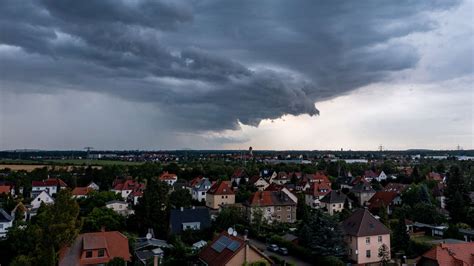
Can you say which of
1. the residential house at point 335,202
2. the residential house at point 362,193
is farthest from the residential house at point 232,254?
the residential house at point 362,193

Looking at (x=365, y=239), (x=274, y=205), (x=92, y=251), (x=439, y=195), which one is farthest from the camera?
(x=439, y=195)

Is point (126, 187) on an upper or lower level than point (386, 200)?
lower

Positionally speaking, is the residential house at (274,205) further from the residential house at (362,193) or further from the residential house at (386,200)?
the residential house at (362,193)

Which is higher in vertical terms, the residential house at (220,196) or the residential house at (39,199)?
the residential house at (220,196)

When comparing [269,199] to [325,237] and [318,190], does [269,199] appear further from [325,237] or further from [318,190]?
[325,237]

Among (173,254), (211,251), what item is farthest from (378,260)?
(173,254)

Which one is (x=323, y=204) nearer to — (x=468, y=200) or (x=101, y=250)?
(x=468, y=200)

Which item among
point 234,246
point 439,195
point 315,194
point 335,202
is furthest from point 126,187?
point 439,195
